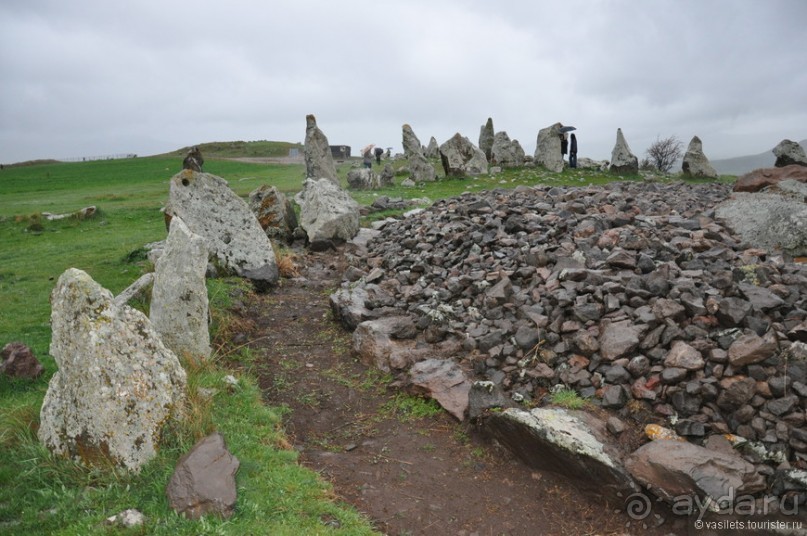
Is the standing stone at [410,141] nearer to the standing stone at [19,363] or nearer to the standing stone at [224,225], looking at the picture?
the standing stone at [224,225]

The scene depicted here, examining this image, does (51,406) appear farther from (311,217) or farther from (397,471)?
(311,217)

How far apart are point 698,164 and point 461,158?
479 inches

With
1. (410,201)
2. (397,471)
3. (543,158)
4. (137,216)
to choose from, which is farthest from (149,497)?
(543,158)

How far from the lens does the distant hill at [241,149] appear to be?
250 feet

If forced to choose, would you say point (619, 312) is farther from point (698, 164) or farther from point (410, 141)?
point (410, 141)

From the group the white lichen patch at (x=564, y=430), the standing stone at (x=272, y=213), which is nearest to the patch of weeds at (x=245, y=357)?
the white lichen patch at (x=564, y=430)

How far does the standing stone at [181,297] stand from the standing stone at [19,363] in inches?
67.2

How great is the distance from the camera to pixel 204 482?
5.44m

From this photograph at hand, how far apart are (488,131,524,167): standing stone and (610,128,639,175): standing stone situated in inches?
201

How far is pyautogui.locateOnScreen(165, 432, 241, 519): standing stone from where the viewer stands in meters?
5.22

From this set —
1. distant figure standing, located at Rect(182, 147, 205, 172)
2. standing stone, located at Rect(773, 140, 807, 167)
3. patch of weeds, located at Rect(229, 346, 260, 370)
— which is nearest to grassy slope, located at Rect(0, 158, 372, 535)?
patch of weeds, located at Rect(229, 346, 260, 370)

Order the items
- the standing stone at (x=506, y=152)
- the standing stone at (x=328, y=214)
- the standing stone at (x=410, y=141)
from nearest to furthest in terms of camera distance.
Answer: the standing stone at (x=328, y=214) → the standing stone at (x=506, y=152) → the standing stone at (x=410, y=141)

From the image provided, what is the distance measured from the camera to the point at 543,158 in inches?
1249

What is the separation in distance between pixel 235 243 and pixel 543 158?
22.6 metres
